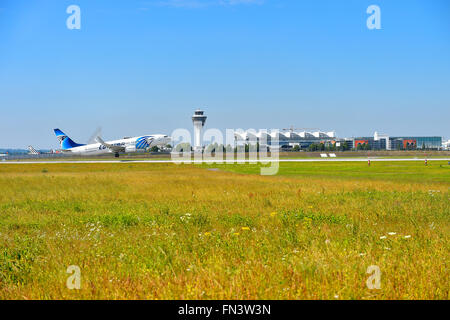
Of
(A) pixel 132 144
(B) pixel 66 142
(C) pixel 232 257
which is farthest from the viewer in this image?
(B) pixel 66 142

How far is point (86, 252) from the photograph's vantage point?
9.03 metres

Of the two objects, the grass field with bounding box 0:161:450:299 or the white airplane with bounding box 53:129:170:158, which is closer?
the grass field with bounding box 0:161:450:299

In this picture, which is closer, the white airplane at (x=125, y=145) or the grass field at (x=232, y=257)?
the grass field at (x=232, y=257)

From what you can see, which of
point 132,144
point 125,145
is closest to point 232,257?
point 132,144

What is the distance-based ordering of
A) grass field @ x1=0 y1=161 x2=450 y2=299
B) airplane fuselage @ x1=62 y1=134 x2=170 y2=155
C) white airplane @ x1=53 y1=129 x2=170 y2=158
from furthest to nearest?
1. airplane fuselage @ x1=62 y1=134 x2=170 y2=155
2. white airplane @ x1=53 y1=129 x2=170 y2=158
3. grass field @ x1=0 y1=161 x2=450 y2=299

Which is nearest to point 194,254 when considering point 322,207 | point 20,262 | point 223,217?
point 20,262

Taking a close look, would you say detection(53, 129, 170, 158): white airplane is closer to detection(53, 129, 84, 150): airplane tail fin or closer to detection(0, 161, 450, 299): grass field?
detection(53, 129, 84, 150): airplane tail fin

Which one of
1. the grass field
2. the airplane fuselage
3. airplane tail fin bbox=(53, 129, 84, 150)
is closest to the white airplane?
the airplane fuselage

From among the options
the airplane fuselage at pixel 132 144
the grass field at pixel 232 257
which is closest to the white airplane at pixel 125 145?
the airplane fuselage at pixel 132 144

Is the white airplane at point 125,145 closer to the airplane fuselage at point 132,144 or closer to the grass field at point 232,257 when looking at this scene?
the airplane fuselage at point 132,144

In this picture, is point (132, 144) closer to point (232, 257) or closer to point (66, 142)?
point (66, 142)

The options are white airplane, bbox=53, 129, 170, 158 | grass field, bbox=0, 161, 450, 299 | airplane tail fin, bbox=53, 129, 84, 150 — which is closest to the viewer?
grass field, bbox=0, 161, 450, 299
